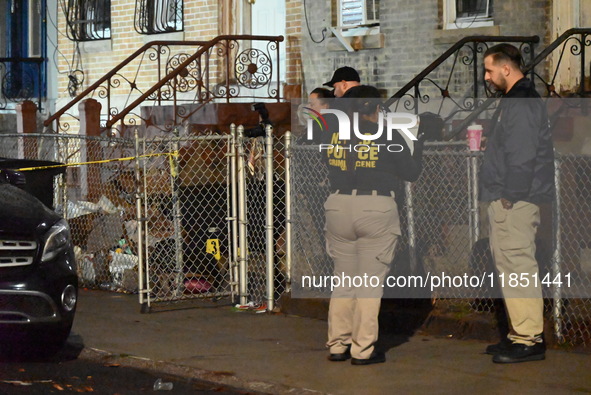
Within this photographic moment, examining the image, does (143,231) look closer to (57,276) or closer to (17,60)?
(57,276)

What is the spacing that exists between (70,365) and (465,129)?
19.9 feet

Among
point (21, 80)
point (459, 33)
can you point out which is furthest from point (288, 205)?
point (21, 80)

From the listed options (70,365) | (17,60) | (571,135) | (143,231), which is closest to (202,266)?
(143,231)

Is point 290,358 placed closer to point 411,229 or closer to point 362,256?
point 362,256

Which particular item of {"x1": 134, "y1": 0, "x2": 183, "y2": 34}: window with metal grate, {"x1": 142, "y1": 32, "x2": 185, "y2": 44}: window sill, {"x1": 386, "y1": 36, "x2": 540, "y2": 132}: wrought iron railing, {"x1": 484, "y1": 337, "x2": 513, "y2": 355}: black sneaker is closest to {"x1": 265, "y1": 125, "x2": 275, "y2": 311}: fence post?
{"x1": 484, "y1": 337, "x2": 513, "y2": 355}: black sneaker

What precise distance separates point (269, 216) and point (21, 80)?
13112 millimetres

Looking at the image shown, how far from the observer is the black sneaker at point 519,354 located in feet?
26.9

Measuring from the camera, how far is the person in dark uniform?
321 inches

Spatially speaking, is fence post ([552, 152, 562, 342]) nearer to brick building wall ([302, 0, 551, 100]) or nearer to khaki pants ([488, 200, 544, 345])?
khaki pants ([488, 200, 544, 345])

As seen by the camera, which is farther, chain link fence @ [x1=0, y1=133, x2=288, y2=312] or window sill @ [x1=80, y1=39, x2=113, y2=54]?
window sill @ [x1=80, y1=39, x2=113, y2=54]

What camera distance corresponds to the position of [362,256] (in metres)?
8.23

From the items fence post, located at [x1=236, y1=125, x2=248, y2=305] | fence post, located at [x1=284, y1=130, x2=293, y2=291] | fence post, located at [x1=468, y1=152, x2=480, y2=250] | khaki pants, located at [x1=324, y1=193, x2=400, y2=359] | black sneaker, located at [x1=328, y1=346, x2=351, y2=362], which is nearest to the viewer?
khaki pants, located at [x1=324, y1=193, x2=400, y2=359]

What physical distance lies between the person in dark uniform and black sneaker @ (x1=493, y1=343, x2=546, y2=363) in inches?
33.4

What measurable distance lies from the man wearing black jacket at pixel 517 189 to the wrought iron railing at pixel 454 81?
5503mm
